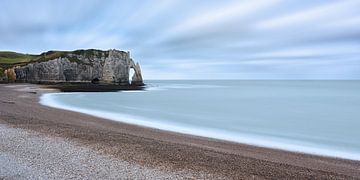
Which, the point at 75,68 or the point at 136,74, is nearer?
the point at 75,68

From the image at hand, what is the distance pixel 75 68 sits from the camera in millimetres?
76688

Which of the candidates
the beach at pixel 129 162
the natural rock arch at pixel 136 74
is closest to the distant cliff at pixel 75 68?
the natural rock arch at pixel 136 74

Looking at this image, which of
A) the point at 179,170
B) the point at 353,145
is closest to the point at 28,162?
the point at 179,170

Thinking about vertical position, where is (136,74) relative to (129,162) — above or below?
above

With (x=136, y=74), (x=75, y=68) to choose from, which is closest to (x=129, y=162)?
(x=75, y=68)

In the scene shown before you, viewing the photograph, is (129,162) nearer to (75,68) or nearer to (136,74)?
(75,68)

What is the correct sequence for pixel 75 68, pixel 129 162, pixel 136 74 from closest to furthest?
pixel 129 162, pixel 75 68, pixel 136 74

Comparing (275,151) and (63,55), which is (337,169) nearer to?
(275,151)

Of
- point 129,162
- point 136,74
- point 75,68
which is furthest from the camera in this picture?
point 136,74

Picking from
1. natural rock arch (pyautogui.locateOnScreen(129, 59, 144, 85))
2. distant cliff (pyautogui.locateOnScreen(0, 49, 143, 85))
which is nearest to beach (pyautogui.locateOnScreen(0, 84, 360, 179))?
distant cliff (pyautogui.locateOnScreen(0, 49, 143, 85))

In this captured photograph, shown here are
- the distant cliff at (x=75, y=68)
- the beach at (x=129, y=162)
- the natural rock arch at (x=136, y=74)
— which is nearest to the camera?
the beach at (x=129, y=162)

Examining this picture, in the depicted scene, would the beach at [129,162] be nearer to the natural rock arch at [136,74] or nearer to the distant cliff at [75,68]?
the distant cliff at [75,68]

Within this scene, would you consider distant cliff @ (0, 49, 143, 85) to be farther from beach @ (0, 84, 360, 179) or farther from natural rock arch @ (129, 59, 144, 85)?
beach @ (0, 84, 360, 179)

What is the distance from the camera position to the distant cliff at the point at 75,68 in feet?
244
